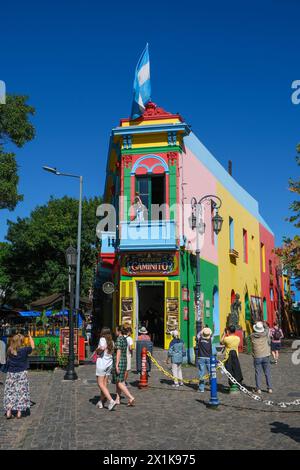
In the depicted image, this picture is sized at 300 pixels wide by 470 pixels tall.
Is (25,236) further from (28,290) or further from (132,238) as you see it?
(132,238)

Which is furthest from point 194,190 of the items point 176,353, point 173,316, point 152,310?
point 176,353

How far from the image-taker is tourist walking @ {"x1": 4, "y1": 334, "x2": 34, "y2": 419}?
29.2ft

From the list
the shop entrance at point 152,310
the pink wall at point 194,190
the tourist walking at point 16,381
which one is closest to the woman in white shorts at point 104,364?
the tourist walking at point 16,381

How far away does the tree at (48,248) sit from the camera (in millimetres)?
34562

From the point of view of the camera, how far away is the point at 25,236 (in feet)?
115

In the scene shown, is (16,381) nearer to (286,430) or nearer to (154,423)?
(154,423)

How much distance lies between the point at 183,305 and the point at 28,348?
1024cm

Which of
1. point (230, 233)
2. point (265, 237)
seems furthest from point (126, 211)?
point (265, 237)

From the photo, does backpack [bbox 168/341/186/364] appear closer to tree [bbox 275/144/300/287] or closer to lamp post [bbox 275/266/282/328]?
tree [bbox 275/144/300/287]

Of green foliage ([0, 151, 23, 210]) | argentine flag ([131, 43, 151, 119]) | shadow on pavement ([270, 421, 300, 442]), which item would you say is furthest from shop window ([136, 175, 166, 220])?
shadow on pavement ([270, 421, 300, 442])

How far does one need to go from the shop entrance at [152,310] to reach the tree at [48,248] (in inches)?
479

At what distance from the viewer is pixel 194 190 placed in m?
21.3

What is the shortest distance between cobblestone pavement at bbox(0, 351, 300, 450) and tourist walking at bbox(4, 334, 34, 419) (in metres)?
0.25
